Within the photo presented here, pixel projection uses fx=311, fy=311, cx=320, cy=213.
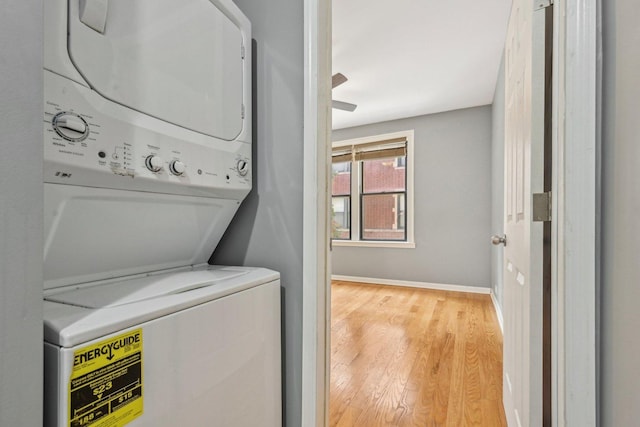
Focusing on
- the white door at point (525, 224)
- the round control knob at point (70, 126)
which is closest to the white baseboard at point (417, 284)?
the white door at point (525, 224)

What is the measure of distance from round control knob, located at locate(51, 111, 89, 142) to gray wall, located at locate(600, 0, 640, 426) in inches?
43.5

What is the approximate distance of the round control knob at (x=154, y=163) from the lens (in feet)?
2.54

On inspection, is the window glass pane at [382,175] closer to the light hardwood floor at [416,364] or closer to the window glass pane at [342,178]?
the window glass pane at [342,178]

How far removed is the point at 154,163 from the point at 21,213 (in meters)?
0.38

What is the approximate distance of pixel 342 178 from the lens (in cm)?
502

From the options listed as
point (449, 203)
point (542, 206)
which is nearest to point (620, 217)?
point (542, 206)

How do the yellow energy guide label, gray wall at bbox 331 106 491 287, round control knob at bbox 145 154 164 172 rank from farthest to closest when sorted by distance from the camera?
gray wall at bbox 331 106 491 287 < round control knob at bbox 145 154 164 172 < the yellow energy guide label

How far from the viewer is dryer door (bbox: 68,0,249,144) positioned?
658 millimetres

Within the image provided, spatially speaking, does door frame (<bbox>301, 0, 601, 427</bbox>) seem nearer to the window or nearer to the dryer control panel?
the dryer control panel

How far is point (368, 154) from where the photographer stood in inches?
185

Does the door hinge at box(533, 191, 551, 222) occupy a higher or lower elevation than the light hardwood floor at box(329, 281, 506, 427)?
higher

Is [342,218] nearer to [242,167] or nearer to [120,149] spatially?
[242,167]

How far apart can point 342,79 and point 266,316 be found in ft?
8.65

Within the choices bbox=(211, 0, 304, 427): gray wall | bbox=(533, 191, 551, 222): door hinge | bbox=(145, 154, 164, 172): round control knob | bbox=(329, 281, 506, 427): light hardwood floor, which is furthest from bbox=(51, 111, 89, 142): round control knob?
bbox=(329, 281, 506, 427): light hardwood floor
